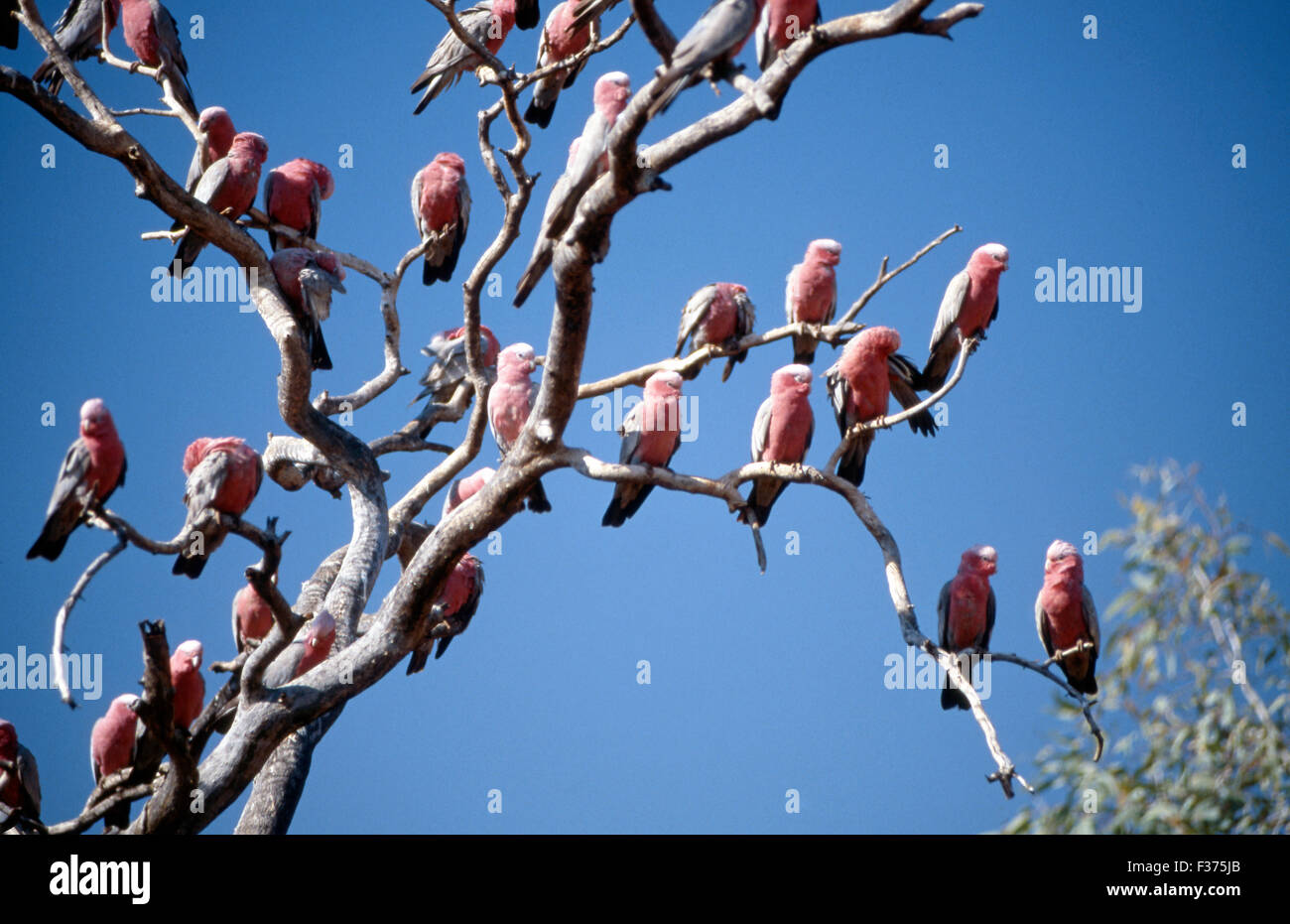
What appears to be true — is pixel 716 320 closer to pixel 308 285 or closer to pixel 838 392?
pixel 838 392

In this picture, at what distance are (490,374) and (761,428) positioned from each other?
1878mm

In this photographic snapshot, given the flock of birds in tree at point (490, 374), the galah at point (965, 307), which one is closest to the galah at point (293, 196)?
the flock of birds in tree at point (490, 374)

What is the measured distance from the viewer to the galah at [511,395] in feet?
23.3

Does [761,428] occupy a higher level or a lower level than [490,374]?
lower

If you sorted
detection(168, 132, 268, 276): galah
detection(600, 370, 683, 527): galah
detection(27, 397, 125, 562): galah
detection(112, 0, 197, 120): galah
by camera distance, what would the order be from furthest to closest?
detection(112, 0, 197, 120): galah → detection(168, 132, 268, 276): galah → detection(600, 370, 683, 527): galah → detection(27, 397, 125, 562): galah

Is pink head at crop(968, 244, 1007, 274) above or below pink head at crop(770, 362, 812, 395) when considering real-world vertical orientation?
above

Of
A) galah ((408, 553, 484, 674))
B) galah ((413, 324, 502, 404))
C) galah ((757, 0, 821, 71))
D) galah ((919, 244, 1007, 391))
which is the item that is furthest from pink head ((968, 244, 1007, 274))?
galah ((408, 553, 484, 674))

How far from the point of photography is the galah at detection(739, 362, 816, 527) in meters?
6.73

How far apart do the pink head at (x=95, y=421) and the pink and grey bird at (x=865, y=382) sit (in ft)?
11.7

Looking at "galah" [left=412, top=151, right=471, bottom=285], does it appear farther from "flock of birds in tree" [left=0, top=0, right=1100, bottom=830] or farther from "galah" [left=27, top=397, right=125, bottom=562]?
"galah" [left=27, top=397, right=125, bottom=562]

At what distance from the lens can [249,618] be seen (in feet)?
25.5

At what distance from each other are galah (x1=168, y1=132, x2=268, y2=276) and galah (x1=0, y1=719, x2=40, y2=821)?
2843mm

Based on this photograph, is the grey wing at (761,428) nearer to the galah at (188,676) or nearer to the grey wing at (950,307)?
the grey wing at (950,307)

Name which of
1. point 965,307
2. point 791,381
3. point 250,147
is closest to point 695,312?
point 791,381
